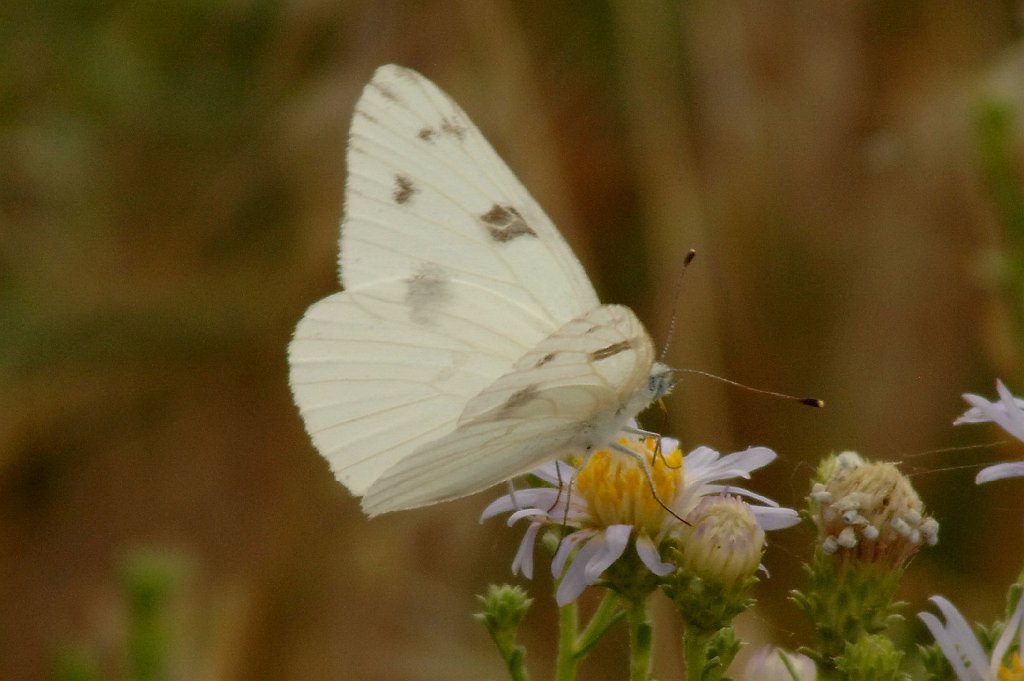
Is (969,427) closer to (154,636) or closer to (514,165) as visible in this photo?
(514,165)

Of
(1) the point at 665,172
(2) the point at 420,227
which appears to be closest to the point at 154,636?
(2) the point at 420,227

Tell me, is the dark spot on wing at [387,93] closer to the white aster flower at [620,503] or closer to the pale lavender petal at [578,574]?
the white aster flower at [620,503]

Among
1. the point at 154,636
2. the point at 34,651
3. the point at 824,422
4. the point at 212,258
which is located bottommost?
the point at 34,651

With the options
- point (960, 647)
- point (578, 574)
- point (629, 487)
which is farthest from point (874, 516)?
point (578, 574)

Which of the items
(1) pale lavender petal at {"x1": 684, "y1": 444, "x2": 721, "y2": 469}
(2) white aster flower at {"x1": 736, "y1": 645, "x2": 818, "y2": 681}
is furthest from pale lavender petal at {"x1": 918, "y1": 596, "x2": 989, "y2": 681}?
(1) pale lavender petal at {"x1": 684, "y1": 444, "x2": 721, "y2": 469}

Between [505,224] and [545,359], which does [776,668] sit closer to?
[545,359]

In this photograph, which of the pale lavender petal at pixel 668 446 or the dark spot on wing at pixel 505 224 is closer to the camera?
the pale lavender petal at pixel 668 446

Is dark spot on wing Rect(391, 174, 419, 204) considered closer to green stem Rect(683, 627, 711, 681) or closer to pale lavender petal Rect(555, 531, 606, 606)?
pale lavender petal Rect(555, 531, 606, 606)

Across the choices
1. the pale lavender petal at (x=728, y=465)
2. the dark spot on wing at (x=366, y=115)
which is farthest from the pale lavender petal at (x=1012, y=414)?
the dark spot on wing at (x=366, y=115)
